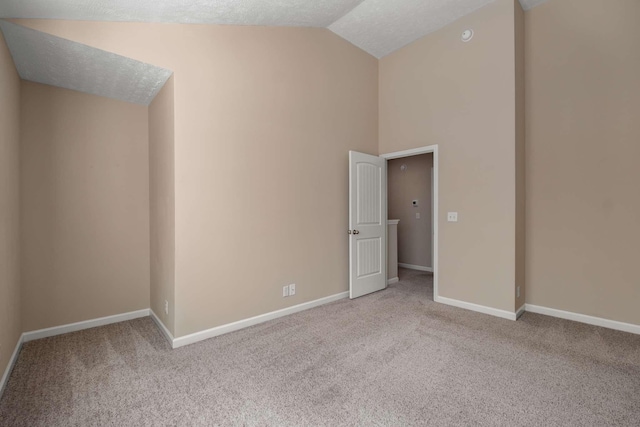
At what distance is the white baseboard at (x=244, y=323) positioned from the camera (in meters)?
2.60

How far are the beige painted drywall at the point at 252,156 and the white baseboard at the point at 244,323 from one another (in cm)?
6

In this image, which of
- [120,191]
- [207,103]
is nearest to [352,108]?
[207,103]

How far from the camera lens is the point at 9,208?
2.25 meters

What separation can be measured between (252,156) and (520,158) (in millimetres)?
2975

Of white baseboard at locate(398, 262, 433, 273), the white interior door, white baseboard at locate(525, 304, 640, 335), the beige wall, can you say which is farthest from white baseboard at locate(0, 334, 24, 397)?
white baseboard at locate(398, 262, 433, 273)

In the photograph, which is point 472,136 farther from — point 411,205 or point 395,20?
point 411,205

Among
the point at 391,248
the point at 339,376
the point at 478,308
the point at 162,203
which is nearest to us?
the point at 339,376

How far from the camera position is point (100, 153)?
3.08 meters

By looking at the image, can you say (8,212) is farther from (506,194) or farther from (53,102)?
(506,194)

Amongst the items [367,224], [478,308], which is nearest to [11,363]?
[367,224]

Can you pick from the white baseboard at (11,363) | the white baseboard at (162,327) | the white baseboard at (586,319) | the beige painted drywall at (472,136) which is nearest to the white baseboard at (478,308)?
the beige painted drywall at (472,136)

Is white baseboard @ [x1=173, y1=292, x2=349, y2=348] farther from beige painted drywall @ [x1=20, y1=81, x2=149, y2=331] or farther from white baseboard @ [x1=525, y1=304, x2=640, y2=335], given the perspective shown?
white baseboard @ [x1=525, y1=304, x2=640, y2=335]

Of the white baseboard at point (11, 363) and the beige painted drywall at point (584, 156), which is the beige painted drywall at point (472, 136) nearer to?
the beige painted drywall at point (584, 156)

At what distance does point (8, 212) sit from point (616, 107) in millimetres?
5488
